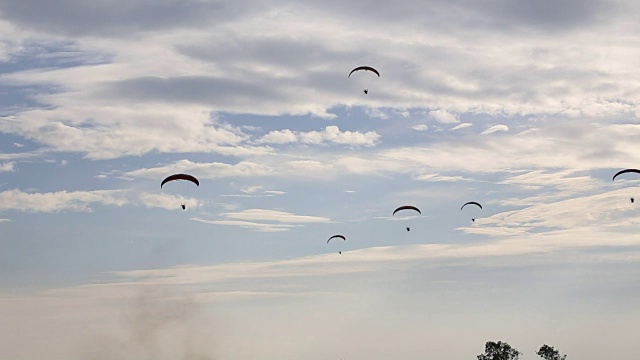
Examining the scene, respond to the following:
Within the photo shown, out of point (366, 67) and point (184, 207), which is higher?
point (366, 67)

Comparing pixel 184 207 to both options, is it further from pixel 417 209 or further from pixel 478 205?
pixel 478 205

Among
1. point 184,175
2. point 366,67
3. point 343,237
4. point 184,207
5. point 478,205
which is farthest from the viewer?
point 343,237

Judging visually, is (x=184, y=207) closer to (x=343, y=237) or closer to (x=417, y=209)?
(x=417, y=209)

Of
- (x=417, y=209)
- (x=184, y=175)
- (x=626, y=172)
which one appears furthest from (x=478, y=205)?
(x=184, y=175)

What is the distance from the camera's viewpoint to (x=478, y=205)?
101312 mm

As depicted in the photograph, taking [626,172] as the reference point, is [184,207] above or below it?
below

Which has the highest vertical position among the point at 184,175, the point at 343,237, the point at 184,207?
the point at 343,237

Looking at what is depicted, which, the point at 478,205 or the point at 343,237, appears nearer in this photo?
the point at 478,205

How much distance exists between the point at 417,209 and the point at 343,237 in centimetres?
1672

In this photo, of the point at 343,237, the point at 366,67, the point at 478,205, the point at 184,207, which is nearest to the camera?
the point at 184,207

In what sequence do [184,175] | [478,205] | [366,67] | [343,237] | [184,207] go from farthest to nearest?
[343,237] → [478,205] → [366,67] → [184,175] → [184,207]

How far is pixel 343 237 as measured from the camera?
110m

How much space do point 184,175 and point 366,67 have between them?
21.7 meters

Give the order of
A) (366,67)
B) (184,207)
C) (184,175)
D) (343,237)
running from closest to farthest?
(184,207) → (184,175) → (366,67) → (343,237)
